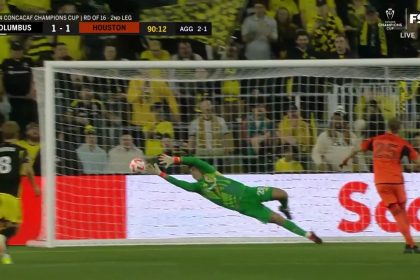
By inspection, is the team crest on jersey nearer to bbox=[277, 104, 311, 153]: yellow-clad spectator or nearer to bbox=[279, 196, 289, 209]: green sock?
bbox=[279, 196, 289, 209]: green sock

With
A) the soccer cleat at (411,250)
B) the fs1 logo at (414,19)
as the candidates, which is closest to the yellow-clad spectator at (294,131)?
the soccer cleat at (411,250)

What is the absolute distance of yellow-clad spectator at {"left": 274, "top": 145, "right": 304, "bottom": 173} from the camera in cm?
1443

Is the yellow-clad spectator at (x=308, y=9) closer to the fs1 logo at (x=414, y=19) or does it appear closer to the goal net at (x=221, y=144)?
the fs1 logo at (x=414, y=19)

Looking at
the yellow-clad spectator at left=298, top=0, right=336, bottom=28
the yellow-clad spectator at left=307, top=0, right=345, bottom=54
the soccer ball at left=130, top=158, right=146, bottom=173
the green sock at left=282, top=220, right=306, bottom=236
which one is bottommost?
the green sock at left=282, top=220, right=306, bottom=236

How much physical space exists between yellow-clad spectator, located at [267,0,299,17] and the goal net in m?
3.53

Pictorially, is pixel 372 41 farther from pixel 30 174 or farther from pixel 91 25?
pixel 30 174

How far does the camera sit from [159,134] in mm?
14461

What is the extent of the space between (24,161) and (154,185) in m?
1.99

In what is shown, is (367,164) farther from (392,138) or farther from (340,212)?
(392,138)

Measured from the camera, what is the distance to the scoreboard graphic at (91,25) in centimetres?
1720

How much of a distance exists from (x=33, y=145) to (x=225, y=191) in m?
3.37

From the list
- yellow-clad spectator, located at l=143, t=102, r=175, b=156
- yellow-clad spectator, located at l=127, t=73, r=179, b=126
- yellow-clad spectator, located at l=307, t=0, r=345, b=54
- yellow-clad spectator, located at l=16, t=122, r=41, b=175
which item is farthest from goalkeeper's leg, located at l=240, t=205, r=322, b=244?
yellow-clad spectator, located at l=307, t=0, r=345, b=54

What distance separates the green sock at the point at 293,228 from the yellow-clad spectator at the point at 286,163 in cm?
132

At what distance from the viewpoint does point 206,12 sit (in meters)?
17.8
